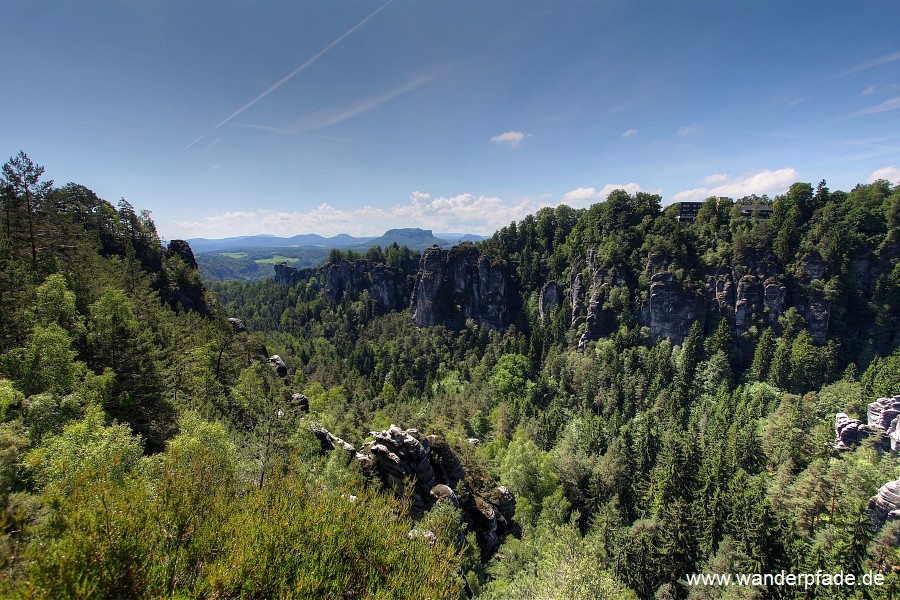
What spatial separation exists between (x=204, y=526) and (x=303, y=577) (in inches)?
155

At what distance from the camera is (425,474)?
36719 millimetres

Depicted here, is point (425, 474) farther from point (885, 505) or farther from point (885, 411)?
point (885, 411)

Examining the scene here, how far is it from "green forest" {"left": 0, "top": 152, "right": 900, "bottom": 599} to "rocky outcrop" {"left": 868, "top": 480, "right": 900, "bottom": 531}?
659 millimetres

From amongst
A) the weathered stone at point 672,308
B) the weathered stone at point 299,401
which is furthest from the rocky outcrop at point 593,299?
the weathered stone at point 299,401

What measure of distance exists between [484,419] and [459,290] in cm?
7328

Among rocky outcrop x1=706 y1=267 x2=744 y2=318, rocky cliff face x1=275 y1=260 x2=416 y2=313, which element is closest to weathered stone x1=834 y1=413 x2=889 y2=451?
rocky outcrop x1=706 y1=267 x2=744 y2=318

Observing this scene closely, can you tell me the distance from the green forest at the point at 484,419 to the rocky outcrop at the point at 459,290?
1235 mm

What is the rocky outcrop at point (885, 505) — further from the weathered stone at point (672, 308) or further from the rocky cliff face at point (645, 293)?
the weathered stone at point (672, 308)

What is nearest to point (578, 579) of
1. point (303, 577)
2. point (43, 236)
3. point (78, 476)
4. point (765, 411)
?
point (303, 577)

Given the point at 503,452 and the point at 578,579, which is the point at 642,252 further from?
the point at 578,579

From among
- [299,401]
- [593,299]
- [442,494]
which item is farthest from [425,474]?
[593,299]

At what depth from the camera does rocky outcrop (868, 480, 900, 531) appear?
120 feet

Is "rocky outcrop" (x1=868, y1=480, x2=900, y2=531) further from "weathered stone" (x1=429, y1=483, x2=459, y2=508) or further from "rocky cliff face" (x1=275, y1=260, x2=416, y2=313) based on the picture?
"rocky cliff face" (x1=275, y1=260, x2=416, y2=313)

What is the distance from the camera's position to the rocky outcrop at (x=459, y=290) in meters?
141
